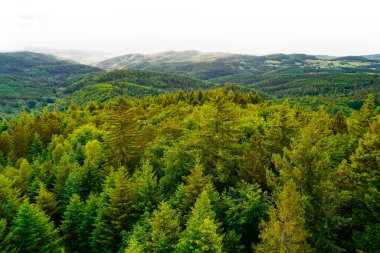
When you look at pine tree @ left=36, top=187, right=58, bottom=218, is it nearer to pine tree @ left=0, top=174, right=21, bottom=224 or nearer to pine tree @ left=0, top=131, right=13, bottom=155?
pine tree @ left=0, top=174, right=21, bottom=224

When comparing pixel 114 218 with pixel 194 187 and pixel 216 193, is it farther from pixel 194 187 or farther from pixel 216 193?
pixel 216 193

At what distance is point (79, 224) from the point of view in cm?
4106

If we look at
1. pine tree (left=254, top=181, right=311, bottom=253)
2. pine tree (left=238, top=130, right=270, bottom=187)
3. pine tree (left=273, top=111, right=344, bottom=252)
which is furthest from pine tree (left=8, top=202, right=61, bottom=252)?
pine tree (left=273, top=111, right=344, bottom=252)

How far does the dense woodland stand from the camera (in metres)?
26.3

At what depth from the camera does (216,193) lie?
32969mm

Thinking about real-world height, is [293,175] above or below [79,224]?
above

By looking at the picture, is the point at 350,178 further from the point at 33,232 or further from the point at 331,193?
the point at 33,232

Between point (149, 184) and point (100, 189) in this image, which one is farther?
point (100, 189)

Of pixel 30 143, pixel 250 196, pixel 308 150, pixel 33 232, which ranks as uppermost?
pixel 308 150

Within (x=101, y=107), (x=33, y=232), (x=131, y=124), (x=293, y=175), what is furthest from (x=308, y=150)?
Answer: (x=101, y=107)

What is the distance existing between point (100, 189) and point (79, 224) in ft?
30.4

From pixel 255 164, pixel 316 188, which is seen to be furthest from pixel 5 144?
pixel 316 188

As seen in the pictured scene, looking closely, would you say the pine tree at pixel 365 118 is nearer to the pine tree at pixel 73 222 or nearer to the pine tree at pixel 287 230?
the pine tree at pixel 287 230

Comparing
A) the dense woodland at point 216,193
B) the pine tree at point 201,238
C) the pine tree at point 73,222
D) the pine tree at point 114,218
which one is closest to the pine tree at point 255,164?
the dense woodland at point 216,193
